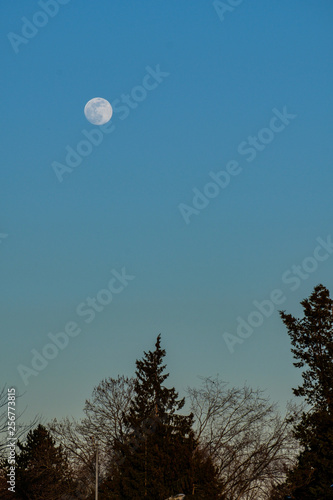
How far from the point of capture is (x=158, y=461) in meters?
41.5

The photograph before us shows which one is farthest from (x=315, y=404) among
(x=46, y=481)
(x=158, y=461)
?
(x=46, y=481)

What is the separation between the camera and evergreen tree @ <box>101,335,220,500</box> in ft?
133

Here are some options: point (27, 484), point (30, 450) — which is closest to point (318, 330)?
point (27, 484)

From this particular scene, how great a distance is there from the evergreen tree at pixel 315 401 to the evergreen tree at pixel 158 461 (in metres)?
6.45

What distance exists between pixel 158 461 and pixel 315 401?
39.0ft

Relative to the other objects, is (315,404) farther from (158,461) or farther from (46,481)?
(46,481)

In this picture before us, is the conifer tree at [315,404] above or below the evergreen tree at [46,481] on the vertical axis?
below

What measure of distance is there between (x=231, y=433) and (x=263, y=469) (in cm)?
329

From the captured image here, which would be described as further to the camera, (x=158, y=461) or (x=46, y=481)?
(x=46, y=481)

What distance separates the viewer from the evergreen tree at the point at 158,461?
40.5 m

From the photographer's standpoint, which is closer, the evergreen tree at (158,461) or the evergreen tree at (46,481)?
the evergreen tree at (158,461)

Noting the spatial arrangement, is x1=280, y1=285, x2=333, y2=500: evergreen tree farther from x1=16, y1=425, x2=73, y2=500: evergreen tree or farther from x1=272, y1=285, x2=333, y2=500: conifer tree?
x1=16, y1=425, x2=73, y2=500: evergreen tree

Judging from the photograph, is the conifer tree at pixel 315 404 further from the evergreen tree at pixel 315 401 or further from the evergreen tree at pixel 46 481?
the evergreen tree at pixel 46 481

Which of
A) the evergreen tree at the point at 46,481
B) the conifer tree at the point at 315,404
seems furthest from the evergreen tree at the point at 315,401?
the evergreen tree at the point at 46,481
